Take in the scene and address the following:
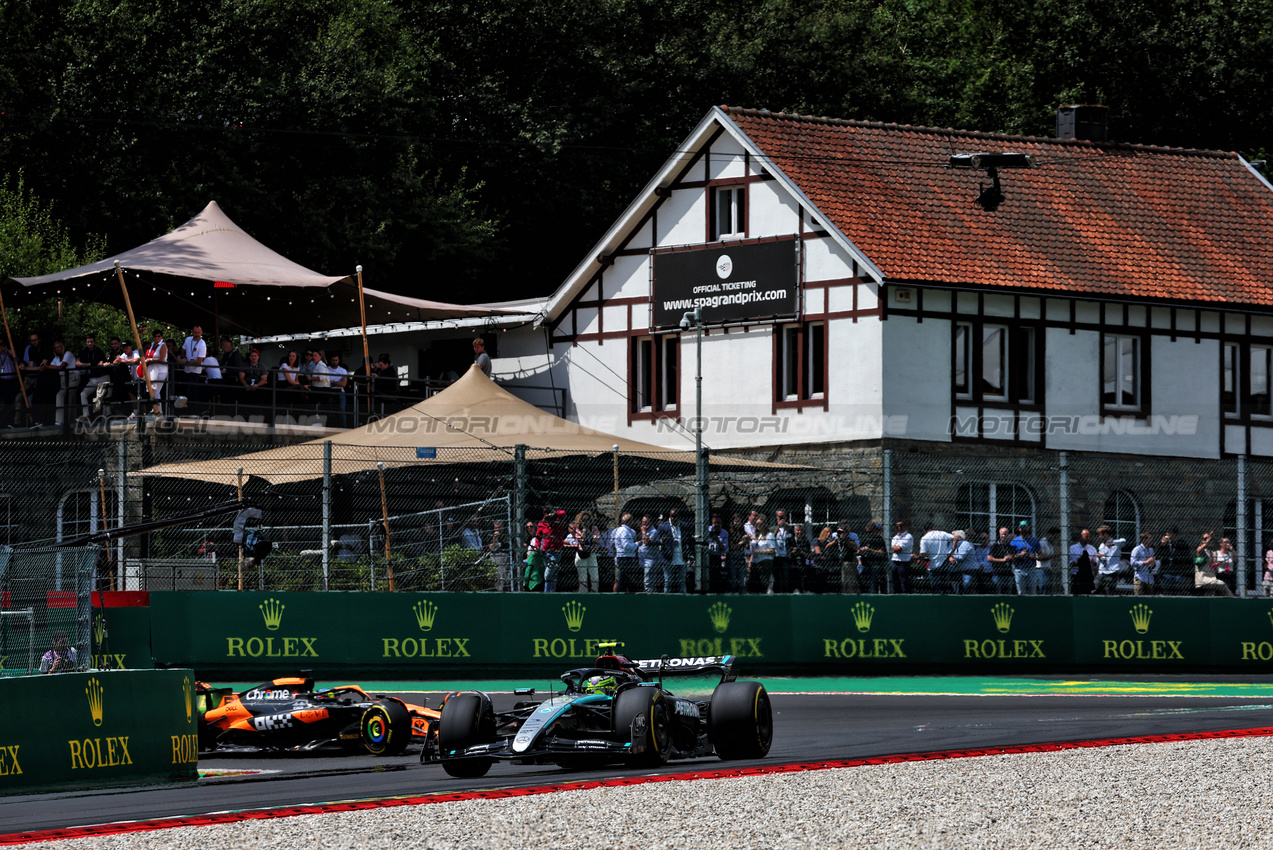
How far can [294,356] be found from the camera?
100 ft

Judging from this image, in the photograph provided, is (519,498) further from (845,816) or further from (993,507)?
(845,816)

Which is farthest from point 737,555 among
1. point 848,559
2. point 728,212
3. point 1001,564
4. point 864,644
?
point 728,212

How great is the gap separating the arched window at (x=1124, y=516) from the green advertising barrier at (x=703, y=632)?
38.1 inches

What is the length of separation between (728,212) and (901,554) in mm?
13203

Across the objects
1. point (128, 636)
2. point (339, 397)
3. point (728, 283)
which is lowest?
point (128, 636)

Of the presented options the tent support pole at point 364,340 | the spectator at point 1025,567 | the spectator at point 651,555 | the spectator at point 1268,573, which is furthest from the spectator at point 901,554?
the tent support pole at point 364,340

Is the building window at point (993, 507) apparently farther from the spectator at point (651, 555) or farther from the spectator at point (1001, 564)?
the spectator at point (651, 555)

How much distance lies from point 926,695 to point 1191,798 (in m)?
9.31

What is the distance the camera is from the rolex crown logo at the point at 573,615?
72.8ft

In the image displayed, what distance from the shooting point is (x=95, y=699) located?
12.8 m

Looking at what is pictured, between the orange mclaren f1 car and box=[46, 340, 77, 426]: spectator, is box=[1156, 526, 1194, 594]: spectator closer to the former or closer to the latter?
the orange mclaren f1 car

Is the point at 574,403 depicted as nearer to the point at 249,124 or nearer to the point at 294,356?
the point at 294,356

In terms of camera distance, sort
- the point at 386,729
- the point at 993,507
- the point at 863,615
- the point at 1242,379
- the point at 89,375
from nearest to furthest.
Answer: the point at 386,729
the point at 863,615
the point at 993,507
the point at 89,375
the point at 1242,379

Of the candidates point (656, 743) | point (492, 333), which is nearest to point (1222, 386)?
point (492, 333)
